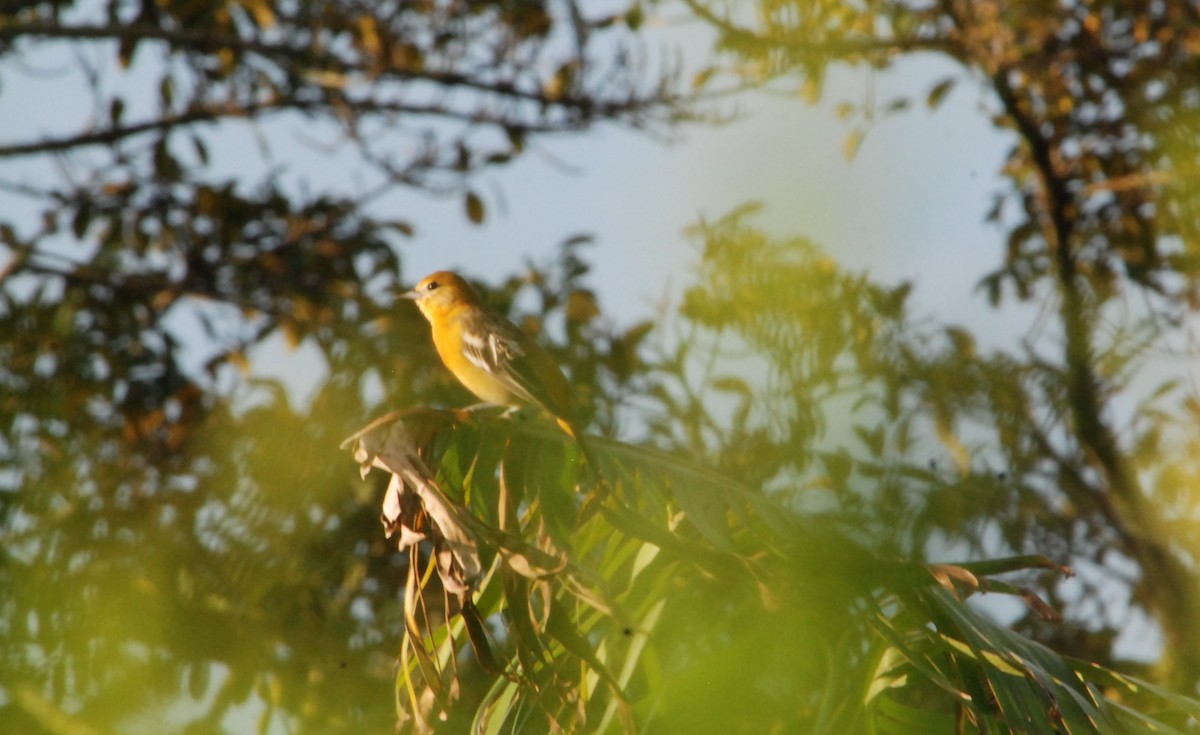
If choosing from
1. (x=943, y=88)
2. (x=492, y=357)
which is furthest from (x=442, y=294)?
(x=943, y=88)

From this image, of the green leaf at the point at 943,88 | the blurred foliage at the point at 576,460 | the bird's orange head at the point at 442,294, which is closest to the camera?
the blurred foliage at the point at 576,460

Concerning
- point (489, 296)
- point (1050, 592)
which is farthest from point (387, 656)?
point (1050, 592)

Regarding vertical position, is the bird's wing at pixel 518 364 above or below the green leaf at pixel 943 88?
below

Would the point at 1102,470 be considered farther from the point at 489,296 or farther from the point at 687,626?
the point at 687,626

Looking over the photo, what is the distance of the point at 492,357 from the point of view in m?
4.66

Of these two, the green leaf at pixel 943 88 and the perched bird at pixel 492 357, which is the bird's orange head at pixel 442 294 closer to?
the perched bird at pixel 492 357

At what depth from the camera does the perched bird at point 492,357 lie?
170 inches

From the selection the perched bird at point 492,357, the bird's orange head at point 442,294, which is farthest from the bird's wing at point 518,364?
the bird's orange head at point 442,294

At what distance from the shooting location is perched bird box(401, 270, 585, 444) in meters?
4.32

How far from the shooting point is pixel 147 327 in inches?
300

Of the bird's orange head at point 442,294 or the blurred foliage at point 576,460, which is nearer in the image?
the blurred foliage at point 576,460

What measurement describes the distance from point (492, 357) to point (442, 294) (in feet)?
4.51

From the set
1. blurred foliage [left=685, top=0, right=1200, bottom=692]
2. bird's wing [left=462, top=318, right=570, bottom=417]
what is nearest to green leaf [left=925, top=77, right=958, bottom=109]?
blurred foliage [left=685, top=0, right=1200, bottom=692]

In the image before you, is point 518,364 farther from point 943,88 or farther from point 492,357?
point 943,88
